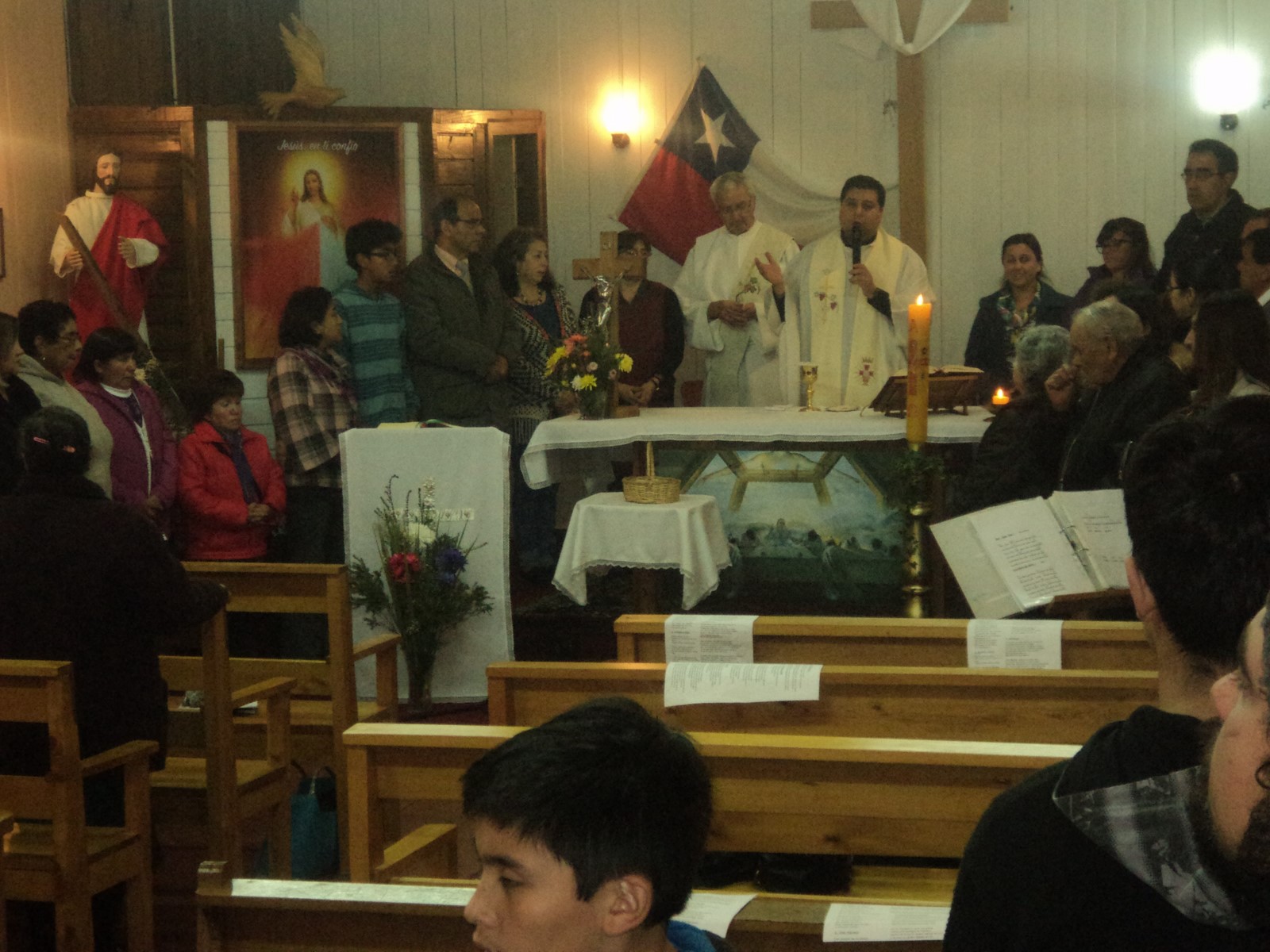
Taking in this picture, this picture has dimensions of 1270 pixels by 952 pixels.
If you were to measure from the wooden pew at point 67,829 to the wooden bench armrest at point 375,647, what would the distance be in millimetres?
796

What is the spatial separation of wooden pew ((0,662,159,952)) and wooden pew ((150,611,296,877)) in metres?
0.24

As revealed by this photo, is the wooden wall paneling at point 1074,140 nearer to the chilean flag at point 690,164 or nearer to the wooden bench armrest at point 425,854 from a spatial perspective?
the chilean flag at point 690,164

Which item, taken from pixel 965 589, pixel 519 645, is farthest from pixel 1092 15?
Answer: pixel 965 589

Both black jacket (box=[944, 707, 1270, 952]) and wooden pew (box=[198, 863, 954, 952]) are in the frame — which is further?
wooden pew (box=[198, 863, 954, 952])

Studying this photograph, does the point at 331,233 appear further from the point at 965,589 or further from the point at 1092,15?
the point at 965,589

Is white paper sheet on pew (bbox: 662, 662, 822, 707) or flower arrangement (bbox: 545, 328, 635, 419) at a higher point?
flower arrangement (bbox: 545, 328, 635, 419)

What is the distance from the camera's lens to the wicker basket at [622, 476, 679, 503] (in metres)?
5.75

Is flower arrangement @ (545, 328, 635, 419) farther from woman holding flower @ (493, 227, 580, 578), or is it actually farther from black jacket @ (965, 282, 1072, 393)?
black jacket @ (965, 282, 1072, 393)

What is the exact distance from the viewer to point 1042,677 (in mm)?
2725

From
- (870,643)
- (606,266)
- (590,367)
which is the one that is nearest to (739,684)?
(870,643)

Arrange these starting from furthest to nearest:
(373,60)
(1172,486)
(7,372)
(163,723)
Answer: (373,60), (7,372), (163,723), (1172,486)

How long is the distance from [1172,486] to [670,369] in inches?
244

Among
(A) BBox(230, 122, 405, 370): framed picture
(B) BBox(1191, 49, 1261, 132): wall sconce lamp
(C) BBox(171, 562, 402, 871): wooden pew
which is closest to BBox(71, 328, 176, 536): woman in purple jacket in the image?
(C) BBox(171, 562, 402, 871): wooden pew

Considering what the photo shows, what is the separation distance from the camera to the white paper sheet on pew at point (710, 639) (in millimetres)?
3162
